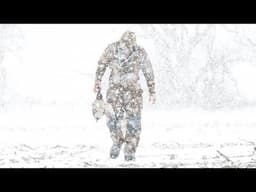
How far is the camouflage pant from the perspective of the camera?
13297mm

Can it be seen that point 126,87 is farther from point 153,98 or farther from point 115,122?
point 115,122

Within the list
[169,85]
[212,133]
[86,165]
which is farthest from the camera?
[169,85]

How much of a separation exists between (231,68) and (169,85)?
4.55 feet

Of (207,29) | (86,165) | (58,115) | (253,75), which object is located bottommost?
(86,165)

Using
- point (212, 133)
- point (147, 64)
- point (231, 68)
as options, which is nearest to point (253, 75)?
point (231, 68)

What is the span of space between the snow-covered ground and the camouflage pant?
0.97 ft

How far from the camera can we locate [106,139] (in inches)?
542

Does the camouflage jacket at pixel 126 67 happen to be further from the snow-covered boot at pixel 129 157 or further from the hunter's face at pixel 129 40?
the snow-covered boot at pixel 129 157

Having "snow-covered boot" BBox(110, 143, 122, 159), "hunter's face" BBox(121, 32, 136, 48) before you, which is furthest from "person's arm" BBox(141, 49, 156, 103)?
"snow-covered boot" BBox(110, 143, 122, 159)

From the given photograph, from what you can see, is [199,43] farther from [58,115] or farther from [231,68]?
[58,115]

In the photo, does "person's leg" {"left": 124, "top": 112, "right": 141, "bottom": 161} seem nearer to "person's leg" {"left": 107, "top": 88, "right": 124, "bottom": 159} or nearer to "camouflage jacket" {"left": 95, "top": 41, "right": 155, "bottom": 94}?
"person's leg" {"left": 107, "top": 88, "right": 124, "bottom": 159}

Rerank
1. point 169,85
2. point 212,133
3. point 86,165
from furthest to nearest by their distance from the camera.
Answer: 1. point 169,85
2. point 212,133
3. point 86,165

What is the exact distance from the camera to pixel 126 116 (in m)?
13.3

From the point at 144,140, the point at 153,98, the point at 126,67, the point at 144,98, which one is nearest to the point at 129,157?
the point at 144,140
